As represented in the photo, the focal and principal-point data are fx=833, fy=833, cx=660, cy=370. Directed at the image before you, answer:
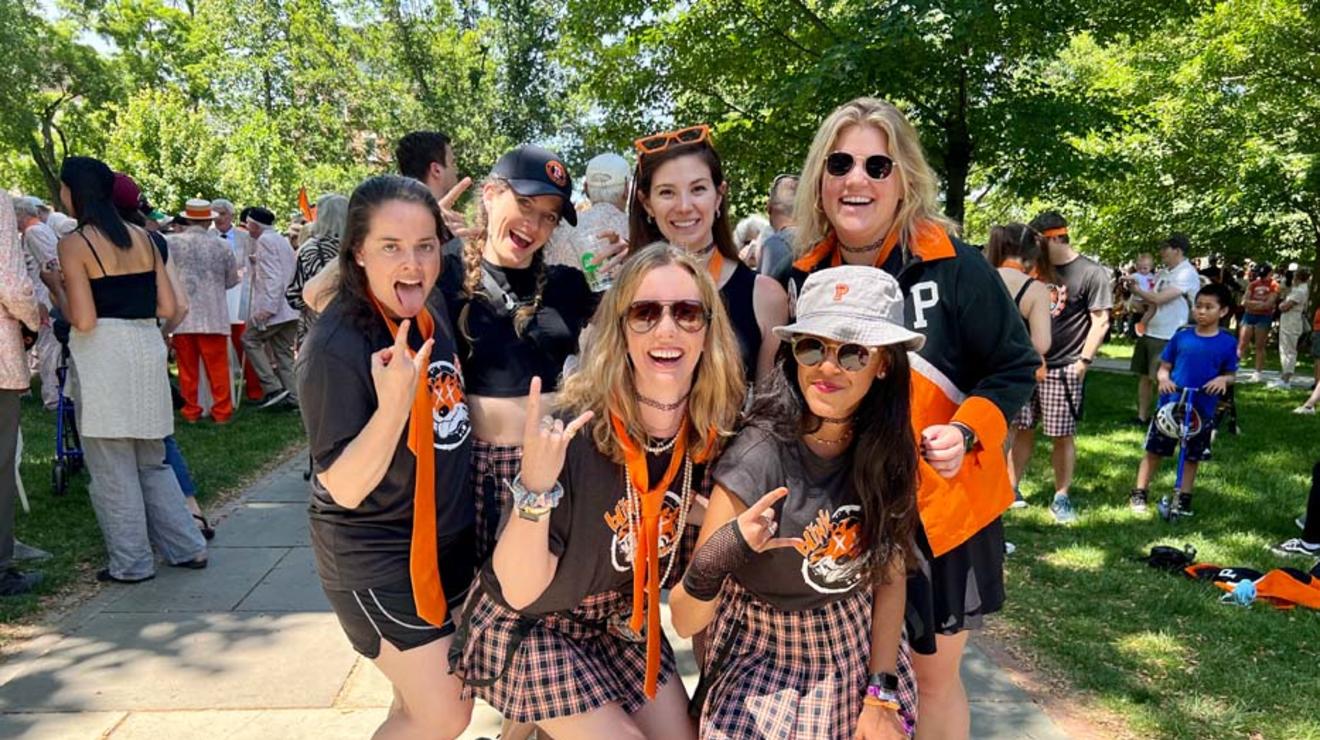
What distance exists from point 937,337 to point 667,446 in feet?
2.52

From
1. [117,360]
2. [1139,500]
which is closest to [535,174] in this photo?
[117,360]

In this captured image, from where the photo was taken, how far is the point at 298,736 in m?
3.21

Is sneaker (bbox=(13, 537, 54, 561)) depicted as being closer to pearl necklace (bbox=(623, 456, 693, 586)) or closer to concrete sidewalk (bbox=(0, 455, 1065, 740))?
concrete sidewalk (bbox=(0, 455, 1065, 740))

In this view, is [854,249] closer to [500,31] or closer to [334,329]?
[334,329]

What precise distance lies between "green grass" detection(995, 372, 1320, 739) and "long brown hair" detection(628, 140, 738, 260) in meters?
2.76

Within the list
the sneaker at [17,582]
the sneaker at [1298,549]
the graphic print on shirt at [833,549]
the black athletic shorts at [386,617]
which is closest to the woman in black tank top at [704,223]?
the graphic print on shirt at [833,549]

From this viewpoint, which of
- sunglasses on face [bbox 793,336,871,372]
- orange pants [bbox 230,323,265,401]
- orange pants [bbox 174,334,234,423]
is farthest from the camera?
orange pants [bbox 230,323,265,401]

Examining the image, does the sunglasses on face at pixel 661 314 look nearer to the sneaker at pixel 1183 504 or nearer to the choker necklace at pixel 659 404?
the choker necklace at pixel 659 404

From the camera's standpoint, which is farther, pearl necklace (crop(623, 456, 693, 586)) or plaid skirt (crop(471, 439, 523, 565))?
plaid skirt (crop(471, 439, 523, 565))

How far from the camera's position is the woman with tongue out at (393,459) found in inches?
84.5

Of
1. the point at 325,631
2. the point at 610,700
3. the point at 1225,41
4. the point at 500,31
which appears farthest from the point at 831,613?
the point at 500,31

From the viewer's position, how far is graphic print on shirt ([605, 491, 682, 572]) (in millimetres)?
2053

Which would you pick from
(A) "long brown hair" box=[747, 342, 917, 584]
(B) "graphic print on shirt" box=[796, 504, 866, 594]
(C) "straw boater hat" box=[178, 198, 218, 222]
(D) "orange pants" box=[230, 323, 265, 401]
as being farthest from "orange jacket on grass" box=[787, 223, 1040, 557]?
(D) "orange pants" box=[230, 323, 265, 401]

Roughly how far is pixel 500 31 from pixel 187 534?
24.3 metres
